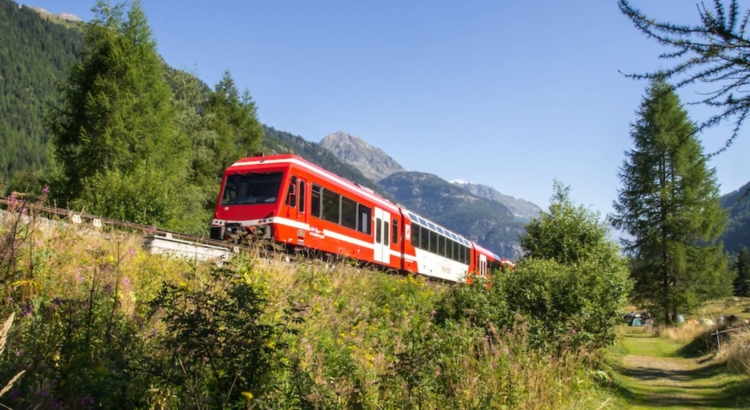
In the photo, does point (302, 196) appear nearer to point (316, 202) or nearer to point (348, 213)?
point (316, 202)

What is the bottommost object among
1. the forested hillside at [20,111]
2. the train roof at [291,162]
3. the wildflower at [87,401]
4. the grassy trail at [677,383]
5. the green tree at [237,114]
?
the grassy trail at [677,383]

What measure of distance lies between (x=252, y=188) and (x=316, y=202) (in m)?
1.83

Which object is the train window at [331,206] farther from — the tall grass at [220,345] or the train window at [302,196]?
the tall grass at [220,345]

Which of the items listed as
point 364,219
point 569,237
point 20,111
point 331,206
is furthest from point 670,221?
point 20,111

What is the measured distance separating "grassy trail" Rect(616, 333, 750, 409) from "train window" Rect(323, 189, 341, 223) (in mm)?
8790

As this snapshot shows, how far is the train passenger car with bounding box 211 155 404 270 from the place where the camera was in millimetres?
14914

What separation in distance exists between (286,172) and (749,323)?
1633cm

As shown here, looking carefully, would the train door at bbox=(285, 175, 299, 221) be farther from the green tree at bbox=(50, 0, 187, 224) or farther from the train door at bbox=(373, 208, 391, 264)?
the green tree at bbox=(50, 0, 187, 224)

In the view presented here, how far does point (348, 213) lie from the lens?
17.9 meters

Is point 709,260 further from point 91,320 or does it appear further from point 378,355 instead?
point 91,320

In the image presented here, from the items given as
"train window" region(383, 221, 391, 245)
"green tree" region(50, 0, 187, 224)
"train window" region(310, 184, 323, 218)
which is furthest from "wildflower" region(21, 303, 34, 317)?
"green tree" region(50, 0, 187, 224)

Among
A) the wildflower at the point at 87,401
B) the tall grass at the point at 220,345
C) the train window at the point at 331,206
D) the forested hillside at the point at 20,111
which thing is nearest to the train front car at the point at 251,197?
the train window at the point at 331,206

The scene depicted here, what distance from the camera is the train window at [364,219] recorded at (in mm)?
18636

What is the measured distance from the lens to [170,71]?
118 feet
